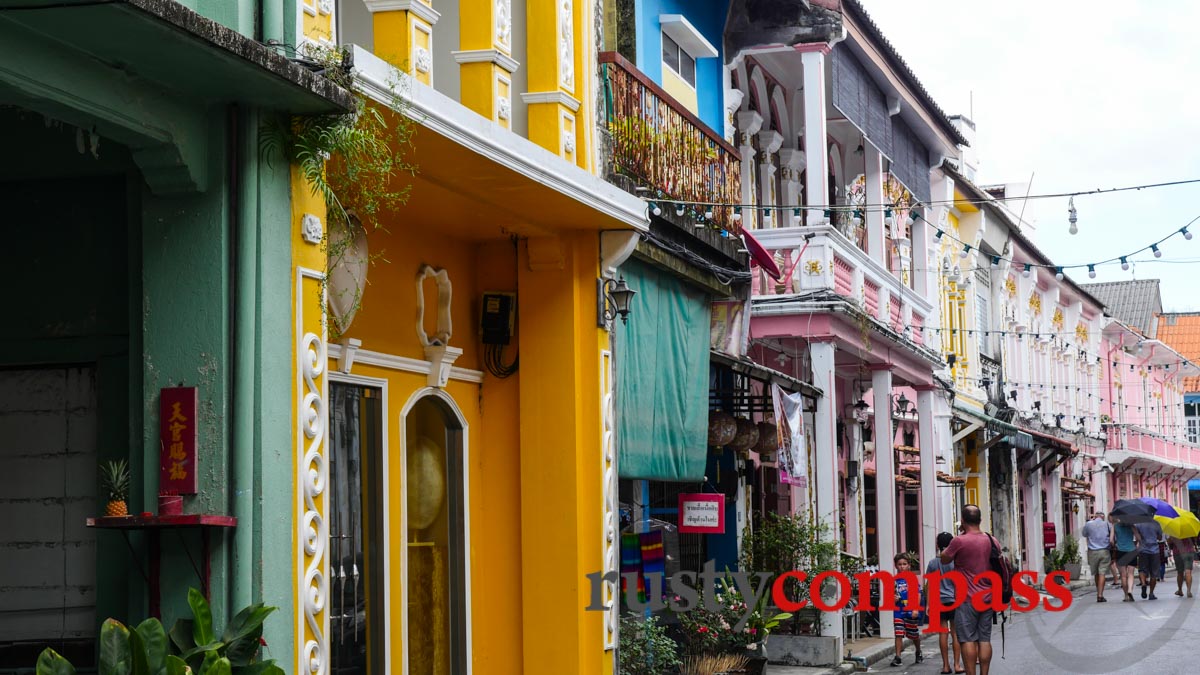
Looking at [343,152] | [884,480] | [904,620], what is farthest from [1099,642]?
[343,152]

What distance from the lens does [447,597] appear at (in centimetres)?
1116

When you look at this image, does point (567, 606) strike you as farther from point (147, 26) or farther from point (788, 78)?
point (788, 78)

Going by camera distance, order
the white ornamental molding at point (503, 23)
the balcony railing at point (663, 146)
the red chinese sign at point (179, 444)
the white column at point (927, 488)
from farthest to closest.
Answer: the white column at point (927, 488)
the balcony railing at point (663, 146)
the white ornamental molding at point (503, 23)
the red chinese sign at point (179, 444)

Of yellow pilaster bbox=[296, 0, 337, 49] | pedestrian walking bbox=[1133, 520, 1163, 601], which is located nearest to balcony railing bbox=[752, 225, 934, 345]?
yellow pilaster bbox=[296, 0, 337, 49]

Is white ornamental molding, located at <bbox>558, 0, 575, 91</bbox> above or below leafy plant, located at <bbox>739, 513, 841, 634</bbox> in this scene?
above

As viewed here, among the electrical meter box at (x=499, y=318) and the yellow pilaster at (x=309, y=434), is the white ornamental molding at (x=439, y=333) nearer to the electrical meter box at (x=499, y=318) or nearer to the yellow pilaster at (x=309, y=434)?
the electrical meter box at (x=499, y=318)

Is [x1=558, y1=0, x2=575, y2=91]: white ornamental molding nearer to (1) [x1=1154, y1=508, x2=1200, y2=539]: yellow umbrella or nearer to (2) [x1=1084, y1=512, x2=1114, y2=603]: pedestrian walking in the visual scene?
(2) [x1=1084, y1=512, x2=1114, y2=603]: pedestrian walking

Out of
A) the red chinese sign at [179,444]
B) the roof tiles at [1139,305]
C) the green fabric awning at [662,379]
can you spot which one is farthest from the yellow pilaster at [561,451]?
the roof tiles at [1139,305]

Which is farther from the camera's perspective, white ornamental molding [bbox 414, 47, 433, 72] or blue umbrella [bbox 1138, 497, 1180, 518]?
blue umbrella [bbox 1138, 497, 1180, 518]

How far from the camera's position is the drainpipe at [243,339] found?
677 cm

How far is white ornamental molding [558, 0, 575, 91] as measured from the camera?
36.2 ft

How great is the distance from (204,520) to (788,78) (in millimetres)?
13981

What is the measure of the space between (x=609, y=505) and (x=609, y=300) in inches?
60.0

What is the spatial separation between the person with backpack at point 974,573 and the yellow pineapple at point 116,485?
8795 millimetres
